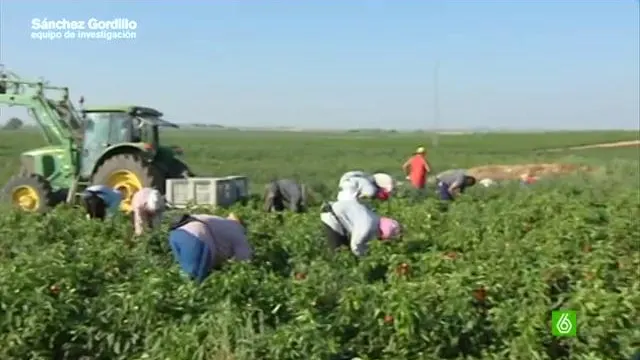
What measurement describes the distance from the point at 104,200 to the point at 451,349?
626cm

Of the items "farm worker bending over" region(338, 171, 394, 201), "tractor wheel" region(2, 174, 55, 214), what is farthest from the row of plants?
"tractor wheel" region(2, 174, 55, 214)

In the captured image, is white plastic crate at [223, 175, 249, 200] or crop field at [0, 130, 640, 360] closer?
crop field at [0, 130, 640, 360]

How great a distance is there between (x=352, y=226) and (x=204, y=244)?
6.55ft

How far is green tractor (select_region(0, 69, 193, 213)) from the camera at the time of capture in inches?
493

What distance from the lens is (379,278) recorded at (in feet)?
19.1

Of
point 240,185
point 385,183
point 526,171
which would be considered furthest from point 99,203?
point 526,171

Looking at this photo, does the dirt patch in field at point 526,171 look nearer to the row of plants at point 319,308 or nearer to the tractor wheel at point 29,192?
the tractor wheel at point 29,192

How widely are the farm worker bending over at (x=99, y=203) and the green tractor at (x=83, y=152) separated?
8.31ft

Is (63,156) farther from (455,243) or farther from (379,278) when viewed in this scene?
(379,278)

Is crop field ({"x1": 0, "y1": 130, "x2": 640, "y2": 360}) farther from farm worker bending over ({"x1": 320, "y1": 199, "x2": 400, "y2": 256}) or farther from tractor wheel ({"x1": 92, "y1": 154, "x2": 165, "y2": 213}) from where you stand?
tractor wheel ({"x1": 92, "y1": 154, "x2": 165, "y2": 213})

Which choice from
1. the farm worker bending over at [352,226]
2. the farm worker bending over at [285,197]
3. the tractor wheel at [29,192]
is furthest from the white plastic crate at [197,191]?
the farm worker bending over at [352,226]

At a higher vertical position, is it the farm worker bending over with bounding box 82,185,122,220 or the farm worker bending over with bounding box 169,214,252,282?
the farm worker bending over with bounding box 169,214,252,282

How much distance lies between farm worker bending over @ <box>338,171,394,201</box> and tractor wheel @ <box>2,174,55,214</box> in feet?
14.5

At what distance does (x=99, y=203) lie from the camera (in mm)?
9531
